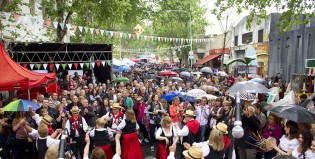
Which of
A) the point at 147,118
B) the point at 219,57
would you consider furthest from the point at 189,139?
the point at 219,57

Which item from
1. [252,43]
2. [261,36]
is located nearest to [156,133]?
[261,36]

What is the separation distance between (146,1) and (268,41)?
530 inches

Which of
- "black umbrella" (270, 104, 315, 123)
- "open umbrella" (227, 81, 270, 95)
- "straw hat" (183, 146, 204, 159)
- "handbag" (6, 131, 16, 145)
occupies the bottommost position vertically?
"handbag" (6, 131, 16, 145)

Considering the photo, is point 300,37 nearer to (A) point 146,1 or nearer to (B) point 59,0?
(B) point 59,0

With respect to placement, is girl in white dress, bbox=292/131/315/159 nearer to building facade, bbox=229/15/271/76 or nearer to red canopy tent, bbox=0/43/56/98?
red canopy tent, bbox=0/43/56/98

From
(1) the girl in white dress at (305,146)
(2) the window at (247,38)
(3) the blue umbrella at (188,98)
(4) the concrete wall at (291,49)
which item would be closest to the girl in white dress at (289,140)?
(1) the girl in white dress at (305,146)

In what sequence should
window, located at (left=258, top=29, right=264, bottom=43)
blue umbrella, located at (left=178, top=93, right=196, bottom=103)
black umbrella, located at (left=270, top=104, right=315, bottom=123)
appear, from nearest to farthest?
1. black umbrella, located at (left=270, top=104, right=315, bottom=123)
2. blue umbrella, located at (left=178, top=93, right=196, bottom=103)
3. window, located at (left=258, top=29, right=264, bottom=43)

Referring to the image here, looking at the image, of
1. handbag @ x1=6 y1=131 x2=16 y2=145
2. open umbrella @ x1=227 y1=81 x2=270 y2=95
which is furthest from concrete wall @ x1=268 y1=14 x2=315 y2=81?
handbag @ x1=6 y1=131 x2=16 y2=145

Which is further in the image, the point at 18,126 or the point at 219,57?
the point at 219,57

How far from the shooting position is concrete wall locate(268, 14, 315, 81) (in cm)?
1961

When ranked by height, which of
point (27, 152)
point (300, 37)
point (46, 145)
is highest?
point (300, 37)

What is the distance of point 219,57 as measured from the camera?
1598 inches

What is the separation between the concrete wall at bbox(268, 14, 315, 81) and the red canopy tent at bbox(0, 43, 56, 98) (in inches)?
607

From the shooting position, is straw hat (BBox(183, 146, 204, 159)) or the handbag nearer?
straw hat (BBox(183, 146, 204, 159))
